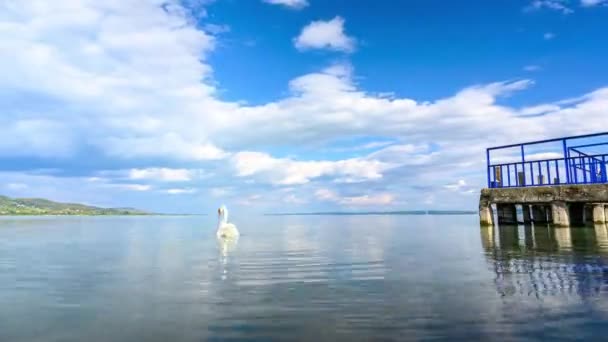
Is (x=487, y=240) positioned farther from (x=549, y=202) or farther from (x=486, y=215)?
(x=486, y=215)

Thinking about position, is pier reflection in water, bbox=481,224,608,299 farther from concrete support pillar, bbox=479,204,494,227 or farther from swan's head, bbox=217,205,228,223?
swan's head, bbox=217,205,228,223

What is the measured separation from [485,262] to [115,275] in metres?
13.9

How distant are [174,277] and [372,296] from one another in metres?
7.10

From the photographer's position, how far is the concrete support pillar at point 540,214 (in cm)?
4021

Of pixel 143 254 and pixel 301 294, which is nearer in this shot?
pixel 301 294

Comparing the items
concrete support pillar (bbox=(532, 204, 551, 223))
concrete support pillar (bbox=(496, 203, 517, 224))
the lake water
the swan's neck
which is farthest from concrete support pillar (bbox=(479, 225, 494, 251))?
the swan's neck

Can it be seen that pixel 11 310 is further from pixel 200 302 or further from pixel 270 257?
pixel 270 257

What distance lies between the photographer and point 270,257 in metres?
19.1

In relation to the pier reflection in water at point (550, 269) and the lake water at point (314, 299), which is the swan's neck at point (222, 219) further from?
the pier reflection in water at point (550, 269)

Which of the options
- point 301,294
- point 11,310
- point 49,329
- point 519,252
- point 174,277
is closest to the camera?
point 49,329

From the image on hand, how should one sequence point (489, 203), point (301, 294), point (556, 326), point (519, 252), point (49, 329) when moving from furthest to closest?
1. point (489, 203)
2. point (519, 252)
3. point (301, 294)
4. point (49, 329)
5. point (556, 326)

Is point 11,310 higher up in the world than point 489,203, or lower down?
lower down

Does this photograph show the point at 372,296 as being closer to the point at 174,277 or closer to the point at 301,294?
the point at 301,294

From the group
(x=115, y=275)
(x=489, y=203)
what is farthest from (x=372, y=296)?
(x=489, y=203)
